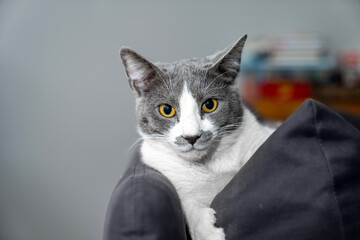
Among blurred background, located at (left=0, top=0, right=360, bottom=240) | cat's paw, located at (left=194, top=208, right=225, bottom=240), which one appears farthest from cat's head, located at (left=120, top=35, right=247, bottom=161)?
blurred background, located at (left=0, top=0, right=360, bottom=240)

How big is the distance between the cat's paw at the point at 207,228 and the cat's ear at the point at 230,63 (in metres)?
0.52

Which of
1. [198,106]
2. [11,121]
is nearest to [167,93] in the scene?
[198,106]

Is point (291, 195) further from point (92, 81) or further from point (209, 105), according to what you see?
point (92, 81)

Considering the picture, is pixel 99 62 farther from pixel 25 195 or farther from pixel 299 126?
pixel 299 126

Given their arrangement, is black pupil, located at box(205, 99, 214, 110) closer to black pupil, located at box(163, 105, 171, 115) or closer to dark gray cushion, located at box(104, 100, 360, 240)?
black pupil, located at box(163, 105, 171, 115)

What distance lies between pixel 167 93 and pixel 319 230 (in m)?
0.66

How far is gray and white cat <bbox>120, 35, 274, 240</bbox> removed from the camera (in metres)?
1.16

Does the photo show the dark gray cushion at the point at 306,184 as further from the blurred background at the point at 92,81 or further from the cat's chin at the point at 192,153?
the blurred background at the point at 92,81

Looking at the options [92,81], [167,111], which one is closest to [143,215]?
[167,111]

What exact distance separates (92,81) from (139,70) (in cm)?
170

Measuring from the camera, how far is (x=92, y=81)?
2869 millimetres

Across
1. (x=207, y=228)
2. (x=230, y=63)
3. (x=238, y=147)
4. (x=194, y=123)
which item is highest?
(x=230, y=63)

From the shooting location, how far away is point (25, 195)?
278 cm

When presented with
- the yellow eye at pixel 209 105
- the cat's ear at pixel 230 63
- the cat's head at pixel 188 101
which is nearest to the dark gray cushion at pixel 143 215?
the cat's head at pixel 188 101
